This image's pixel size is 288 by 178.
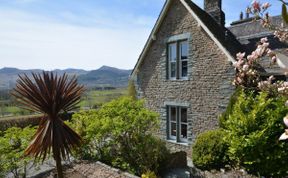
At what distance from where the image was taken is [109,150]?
10.1 m

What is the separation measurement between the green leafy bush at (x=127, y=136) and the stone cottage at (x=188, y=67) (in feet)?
10.7

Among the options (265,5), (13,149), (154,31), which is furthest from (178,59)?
(265,5)

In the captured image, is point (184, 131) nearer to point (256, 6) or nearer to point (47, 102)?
point (47, 102)

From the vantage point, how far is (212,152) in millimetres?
9672

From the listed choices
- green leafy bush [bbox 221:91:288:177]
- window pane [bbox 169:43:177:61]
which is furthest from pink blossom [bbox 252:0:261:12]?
window pane [bbox 169:43:177:61]

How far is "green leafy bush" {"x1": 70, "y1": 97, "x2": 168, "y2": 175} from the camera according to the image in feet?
30.2

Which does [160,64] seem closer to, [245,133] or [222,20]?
[222,20]

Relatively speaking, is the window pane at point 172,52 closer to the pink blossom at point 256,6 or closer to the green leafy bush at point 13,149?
the green leafy bush at point 13,149

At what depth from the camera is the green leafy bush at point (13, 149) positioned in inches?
318

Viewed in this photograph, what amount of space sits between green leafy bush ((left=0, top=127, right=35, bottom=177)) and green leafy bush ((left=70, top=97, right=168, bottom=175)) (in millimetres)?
2134

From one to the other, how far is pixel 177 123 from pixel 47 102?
8.59 m

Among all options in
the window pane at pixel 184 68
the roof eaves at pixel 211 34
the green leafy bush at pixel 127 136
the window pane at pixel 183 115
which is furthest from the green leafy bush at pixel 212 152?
the window pane at pixel 184 68

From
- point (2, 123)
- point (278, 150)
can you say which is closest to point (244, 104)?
point (278, 150)

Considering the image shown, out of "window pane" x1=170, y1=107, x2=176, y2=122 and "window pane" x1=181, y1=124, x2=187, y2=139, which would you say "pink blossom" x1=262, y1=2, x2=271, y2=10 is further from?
"window pane" x1=170, y1=107, x2=176, y2=122
